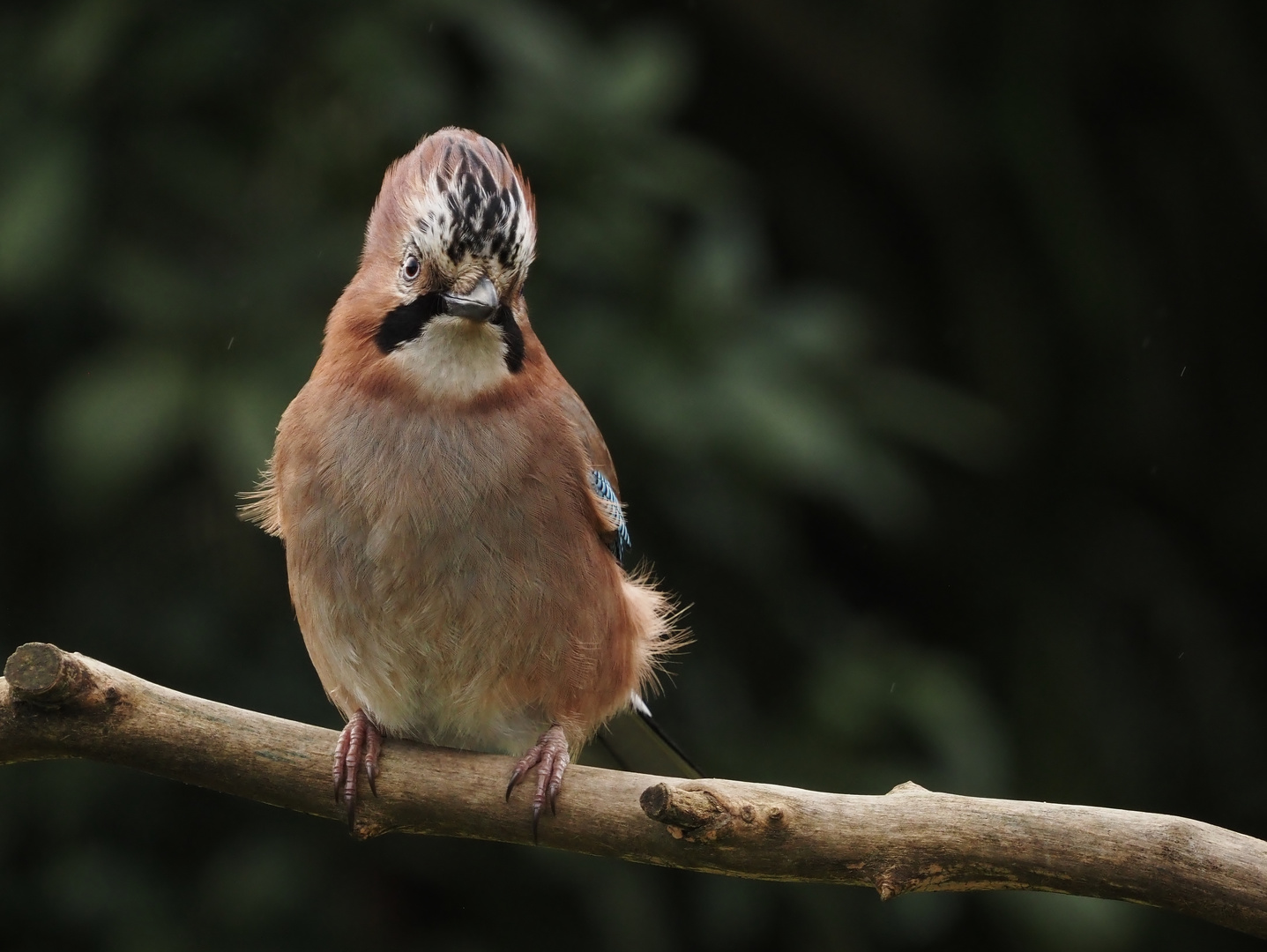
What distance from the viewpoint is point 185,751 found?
2.58 meters

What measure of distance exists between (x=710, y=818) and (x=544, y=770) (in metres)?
0.48

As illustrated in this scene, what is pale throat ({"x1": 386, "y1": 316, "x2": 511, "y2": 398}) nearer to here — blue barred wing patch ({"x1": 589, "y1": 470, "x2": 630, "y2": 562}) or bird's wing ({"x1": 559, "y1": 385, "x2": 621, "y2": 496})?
bird's wing ({"x1": 559, "y1": 385, "x2": 621, "y2": 496})

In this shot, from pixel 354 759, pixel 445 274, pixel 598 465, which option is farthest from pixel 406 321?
pixel 354 759

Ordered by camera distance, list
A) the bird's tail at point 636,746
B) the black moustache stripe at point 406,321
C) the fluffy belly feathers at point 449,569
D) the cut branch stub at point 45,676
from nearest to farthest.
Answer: the cut branch stub at point 45,676
the black moustache stripe at point 406,321
the fluffy belly feathers at point 449,569
the bird's tail at point 636,746

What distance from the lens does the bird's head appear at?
2.80m

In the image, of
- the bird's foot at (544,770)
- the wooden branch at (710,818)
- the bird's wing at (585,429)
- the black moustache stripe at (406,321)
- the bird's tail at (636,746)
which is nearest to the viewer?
the wooden branch at (710,818)

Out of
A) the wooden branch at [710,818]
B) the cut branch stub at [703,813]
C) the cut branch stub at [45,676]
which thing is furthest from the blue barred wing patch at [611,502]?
the cut branch stub at [45,676]

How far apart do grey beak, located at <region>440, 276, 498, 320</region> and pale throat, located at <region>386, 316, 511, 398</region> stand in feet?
0.43

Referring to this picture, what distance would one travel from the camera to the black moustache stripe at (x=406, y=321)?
9.51 ft

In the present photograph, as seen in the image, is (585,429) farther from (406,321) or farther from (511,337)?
(406,321)

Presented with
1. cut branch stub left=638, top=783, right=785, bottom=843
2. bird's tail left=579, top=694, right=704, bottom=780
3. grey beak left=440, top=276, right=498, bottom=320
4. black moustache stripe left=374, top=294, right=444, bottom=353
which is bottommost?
cut branch stub left=638, top=783, right=785, bottom=843

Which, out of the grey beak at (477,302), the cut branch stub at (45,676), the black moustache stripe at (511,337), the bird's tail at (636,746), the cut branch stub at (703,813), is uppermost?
the black moustache stripe at (511,337)

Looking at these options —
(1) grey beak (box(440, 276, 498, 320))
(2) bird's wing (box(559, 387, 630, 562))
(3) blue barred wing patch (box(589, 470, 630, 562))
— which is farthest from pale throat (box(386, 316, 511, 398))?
(3) blue barred wing patch (box(589, 470, 630, 562))

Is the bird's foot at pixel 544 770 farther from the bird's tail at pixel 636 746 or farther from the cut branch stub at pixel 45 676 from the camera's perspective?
Answer: the cut branch stub at pixel 45 676
